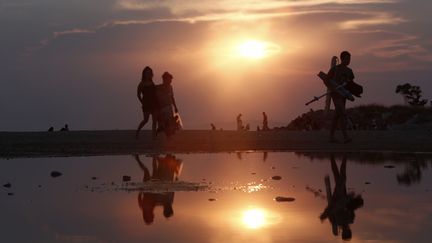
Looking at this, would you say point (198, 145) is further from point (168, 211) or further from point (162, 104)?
point (168, 211)

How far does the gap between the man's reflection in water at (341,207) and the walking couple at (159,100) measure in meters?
9.71

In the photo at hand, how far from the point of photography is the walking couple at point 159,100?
22.5 meters

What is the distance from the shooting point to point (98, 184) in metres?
13.3

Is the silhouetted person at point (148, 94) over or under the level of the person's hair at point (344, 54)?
under

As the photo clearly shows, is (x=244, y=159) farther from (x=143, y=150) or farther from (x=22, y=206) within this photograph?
(x=22, y=206)

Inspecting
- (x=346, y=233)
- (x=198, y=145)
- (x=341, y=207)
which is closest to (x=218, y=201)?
(x=341, y=207)

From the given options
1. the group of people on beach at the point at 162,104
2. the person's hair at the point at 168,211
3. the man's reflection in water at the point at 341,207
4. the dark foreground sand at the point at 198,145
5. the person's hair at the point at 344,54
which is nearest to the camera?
the man's reflection in water at the point at 341,207

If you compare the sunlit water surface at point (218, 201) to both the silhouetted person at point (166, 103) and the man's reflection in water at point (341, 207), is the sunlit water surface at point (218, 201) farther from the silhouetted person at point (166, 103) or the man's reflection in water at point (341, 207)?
the silhouetted person at point (166, 103)

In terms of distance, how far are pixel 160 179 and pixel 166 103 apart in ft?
28.7

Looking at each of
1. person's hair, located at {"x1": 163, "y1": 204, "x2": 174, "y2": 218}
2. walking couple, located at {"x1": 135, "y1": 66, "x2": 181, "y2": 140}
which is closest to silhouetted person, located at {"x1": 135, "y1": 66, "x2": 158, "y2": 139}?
walking couple, located at {"x1": 135, "y1": 66, "x2": 181, "y2": 140}

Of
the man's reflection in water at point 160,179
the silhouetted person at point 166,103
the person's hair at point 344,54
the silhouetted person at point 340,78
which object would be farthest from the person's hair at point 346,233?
the silhouetted person at point 166,103

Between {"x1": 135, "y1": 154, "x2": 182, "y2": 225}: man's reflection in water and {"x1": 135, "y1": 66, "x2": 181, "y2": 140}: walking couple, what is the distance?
2.77m

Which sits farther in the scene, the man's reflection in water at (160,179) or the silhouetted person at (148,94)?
the silhouetted person at (148,94)

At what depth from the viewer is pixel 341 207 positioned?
991cm
